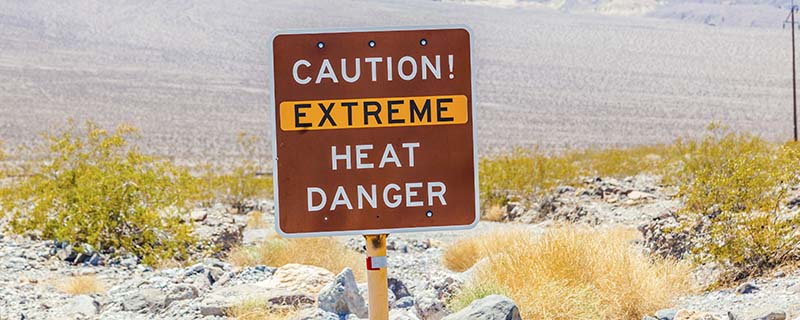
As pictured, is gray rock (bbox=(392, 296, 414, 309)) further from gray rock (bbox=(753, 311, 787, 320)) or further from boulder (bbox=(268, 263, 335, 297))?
gray rock (bbox=(753, 311, 787, 320))

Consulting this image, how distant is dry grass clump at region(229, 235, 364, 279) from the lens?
12.1 meters

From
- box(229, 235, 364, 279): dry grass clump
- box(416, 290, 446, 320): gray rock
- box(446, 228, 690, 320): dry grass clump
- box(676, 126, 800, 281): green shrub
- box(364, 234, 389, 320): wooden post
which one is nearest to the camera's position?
box(364, 234, 389, 320): wooden post

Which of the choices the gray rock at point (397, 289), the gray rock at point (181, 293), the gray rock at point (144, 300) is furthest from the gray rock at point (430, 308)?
the gray rock at point (144, 300)

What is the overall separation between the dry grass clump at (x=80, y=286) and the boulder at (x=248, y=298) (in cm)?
243

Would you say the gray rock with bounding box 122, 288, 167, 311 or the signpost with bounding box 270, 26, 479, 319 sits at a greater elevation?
the signpost with bounding box 270, 26, 479, 319

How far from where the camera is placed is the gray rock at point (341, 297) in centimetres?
778

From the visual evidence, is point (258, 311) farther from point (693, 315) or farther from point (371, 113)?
point (371, 113)

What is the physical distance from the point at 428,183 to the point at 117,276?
29.8 feet

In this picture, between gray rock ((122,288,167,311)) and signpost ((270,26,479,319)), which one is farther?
gray rock ((122,288,167,311))

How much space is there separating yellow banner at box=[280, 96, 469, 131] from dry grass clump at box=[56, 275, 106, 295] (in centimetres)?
734

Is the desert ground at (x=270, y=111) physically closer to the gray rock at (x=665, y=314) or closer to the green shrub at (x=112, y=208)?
the gray rock at (x=665, y=314)

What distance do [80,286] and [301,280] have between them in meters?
2.98

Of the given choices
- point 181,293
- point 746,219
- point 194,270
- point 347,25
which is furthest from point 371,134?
point 347,25

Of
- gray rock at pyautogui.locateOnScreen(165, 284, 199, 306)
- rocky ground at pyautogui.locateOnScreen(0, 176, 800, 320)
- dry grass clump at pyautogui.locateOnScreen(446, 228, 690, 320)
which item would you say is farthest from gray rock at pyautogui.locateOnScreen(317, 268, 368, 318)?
gray rock at pyautogui.locateOnScreen(165, 284, 199, 306)
